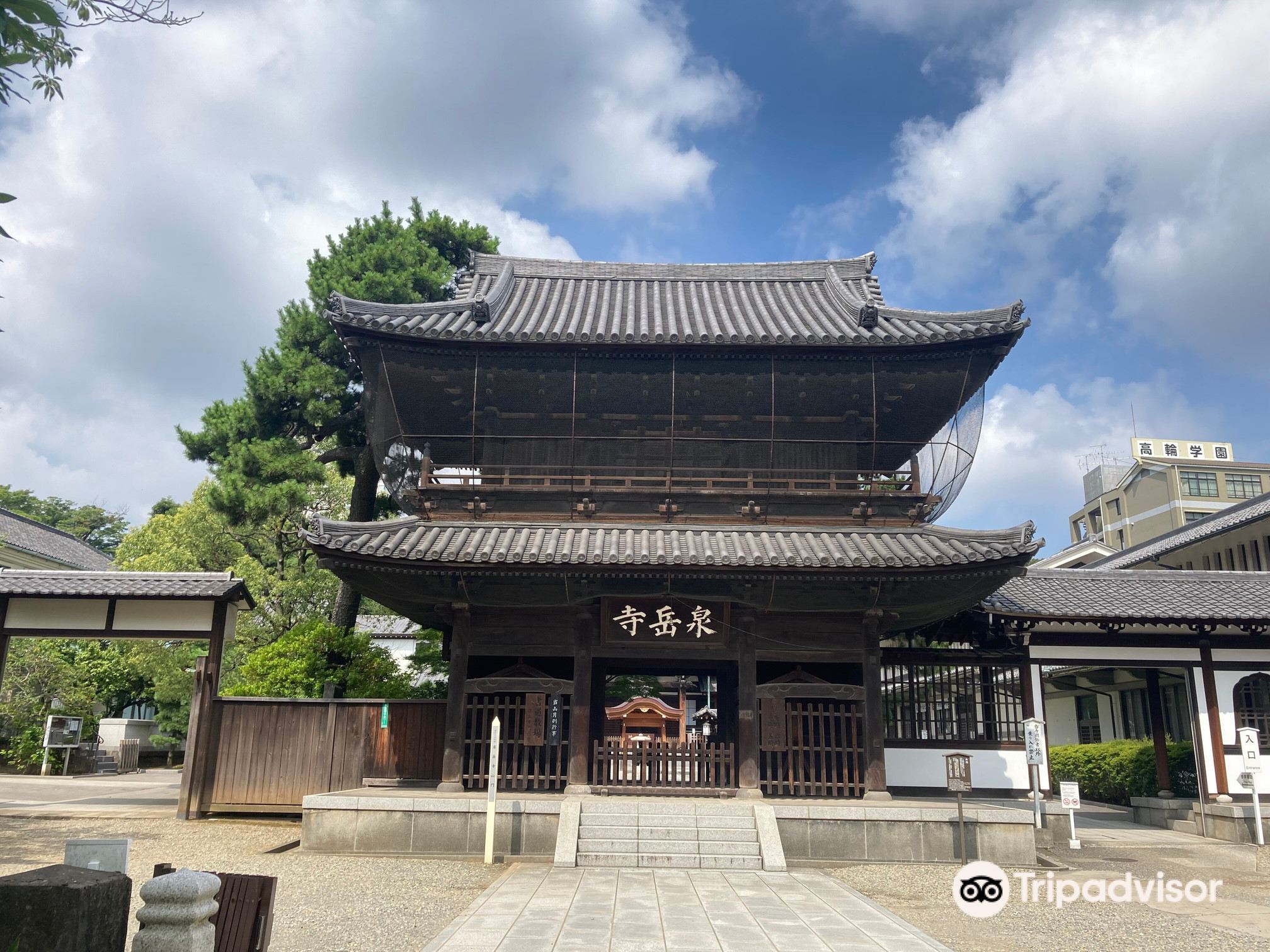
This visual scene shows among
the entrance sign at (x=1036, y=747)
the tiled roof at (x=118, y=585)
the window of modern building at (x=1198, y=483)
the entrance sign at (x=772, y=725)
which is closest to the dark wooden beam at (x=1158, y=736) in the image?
the entrance sign at (x=1036, y=747)

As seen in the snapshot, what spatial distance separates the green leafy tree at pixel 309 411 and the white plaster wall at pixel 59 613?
6112 millimetres

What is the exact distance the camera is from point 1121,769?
78.7 feet

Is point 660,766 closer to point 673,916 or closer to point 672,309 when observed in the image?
point 673,916

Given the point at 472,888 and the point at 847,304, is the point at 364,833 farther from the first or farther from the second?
the point at 847,304

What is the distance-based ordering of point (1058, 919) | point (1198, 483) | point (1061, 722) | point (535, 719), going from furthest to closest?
point (1198, 483), point (1061, 722), point (535, 719), point (1058, 919)

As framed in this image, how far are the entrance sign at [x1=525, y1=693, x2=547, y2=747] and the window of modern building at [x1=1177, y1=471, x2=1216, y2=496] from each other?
56.2 metres

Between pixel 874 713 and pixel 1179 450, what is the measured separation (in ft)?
211

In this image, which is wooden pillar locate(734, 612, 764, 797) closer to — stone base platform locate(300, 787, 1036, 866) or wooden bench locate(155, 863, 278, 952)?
stone base platform locate(300, 787, 1036, 866)

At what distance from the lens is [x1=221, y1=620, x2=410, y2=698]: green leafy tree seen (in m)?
20.0

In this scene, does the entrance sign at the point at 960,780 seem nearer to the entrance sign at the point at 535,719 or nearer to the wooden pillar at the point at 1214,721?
the entrance sign at the point at 535,719

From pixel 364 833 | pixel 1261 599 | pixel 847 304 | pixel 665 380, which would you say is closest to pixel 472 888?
pixel 364 833

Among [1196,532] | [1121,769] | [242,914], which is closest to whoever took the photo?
[242,914]

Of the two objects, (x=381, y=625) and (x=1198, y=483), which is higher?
(x=1198, y=483)

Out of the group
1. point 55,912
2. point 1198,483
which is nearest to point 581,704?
point 55,912
